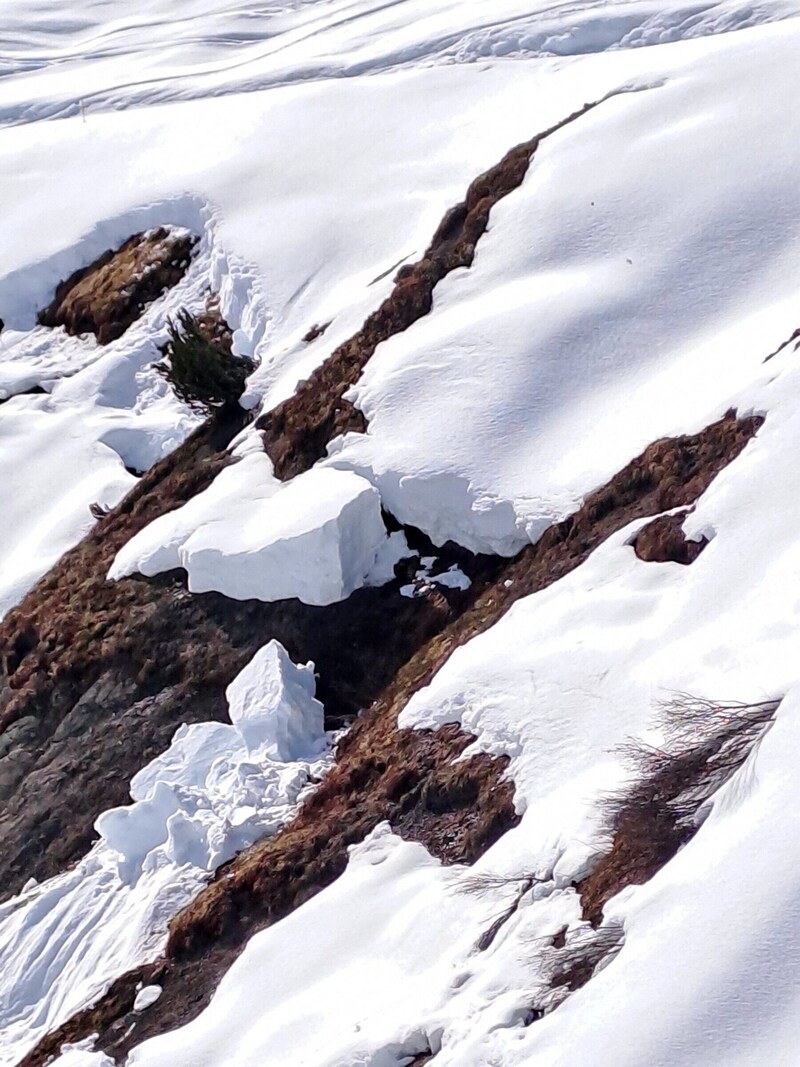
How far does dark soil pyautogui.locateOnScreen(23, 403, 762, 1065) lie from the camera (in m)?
6.09

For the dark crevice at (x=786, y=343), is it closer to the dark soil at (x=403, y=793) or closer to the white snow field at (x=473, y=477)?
the white snow field at (x=473, y=477)

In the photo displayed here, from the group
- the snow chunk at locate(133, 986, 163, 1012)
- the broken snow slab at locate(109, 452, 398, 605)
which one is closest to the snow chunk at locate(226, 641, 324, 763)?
the broken snow slab at locate(109, 452, 398, 605)

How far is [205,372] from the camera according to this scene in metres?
10.2

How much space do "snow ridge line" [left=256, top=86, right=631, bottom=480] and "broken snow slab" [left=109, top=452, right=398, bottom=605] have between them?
442 millimetres

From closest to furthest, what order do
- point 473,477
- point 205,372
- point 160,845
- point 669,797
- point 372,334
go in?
point 669,797 → point 160,845 → point 473,477 → point 372,334 → point 205,372

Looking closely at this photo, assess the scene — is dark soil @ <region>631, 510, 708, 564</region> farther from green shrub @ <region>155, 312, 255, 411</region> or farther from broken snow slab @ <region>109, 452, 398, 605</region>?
green shrub @ <region>155, 312, 255, 411</region>

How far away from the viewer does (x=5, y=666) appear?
30.4ft

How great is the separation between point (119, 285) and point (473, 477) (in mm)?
5963

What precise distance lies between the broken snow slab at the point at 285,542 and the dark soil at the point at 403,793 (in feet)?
2.72

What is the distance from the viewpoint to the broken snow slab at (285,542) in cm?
→ 798

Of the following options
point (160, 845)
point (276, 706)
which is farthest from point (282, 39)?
point (160, 845)

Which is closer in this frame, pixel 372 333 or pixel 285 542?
pixel 285 542

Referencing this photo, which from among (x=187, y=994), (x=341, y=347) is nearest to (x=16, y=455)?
(x=341, y=347)

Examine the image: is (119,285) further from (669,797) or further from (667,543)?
(669,797)
